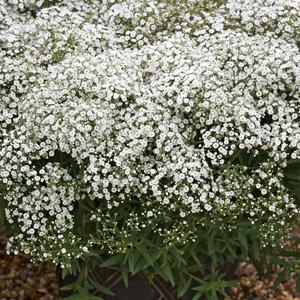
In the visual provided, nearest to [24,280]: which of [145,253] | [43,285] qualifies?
[43,285]

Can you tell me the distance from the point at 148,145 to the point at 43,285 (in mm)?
2097

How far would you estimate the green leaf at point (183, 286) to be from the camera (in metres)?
4.12

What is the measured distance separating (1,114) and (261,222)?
5.48 ft

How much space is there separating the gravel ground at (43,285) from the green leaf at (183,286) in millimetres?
1370

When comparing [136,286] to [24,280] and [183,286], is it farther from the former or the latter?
[24,280]

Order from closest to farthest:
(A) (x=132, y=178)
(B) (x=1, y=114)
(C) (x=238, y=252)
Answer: (A) (x=132, y=178) < (B) (x=1, y=114) < (C) (x=238, y=252)

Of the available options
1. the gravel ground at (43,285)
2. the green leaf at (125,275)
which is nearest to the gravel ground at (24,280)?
the gravel ground at (43,285)

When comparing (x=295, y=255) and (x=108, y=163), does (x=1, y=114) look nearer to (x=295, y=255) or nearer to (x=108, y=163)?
(x=108, y=163)

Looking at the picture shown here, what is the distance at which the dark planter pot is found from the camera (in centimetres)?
428

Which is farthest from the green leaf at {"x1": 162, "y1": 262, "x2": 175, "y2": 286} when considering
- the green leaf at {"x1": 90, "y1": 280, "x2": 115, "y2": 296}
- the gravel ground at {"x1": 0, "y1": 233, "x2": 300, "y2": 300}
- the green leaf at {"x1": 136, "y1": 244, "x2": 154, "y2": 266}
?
the gravel ground at {"x1": 0, "y1": 233, "x2": 300, "y2": 300}

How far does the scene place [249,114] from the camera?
389cm

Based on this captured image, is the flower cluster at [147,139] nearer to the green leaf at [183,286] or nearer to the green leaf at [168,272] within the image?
the green leaf at [168,272]

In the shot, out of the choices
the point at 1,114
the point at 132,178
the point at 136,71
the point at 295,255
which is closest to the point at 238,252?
the point at 295,255

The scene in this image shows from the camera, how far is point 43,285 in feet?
18.2
